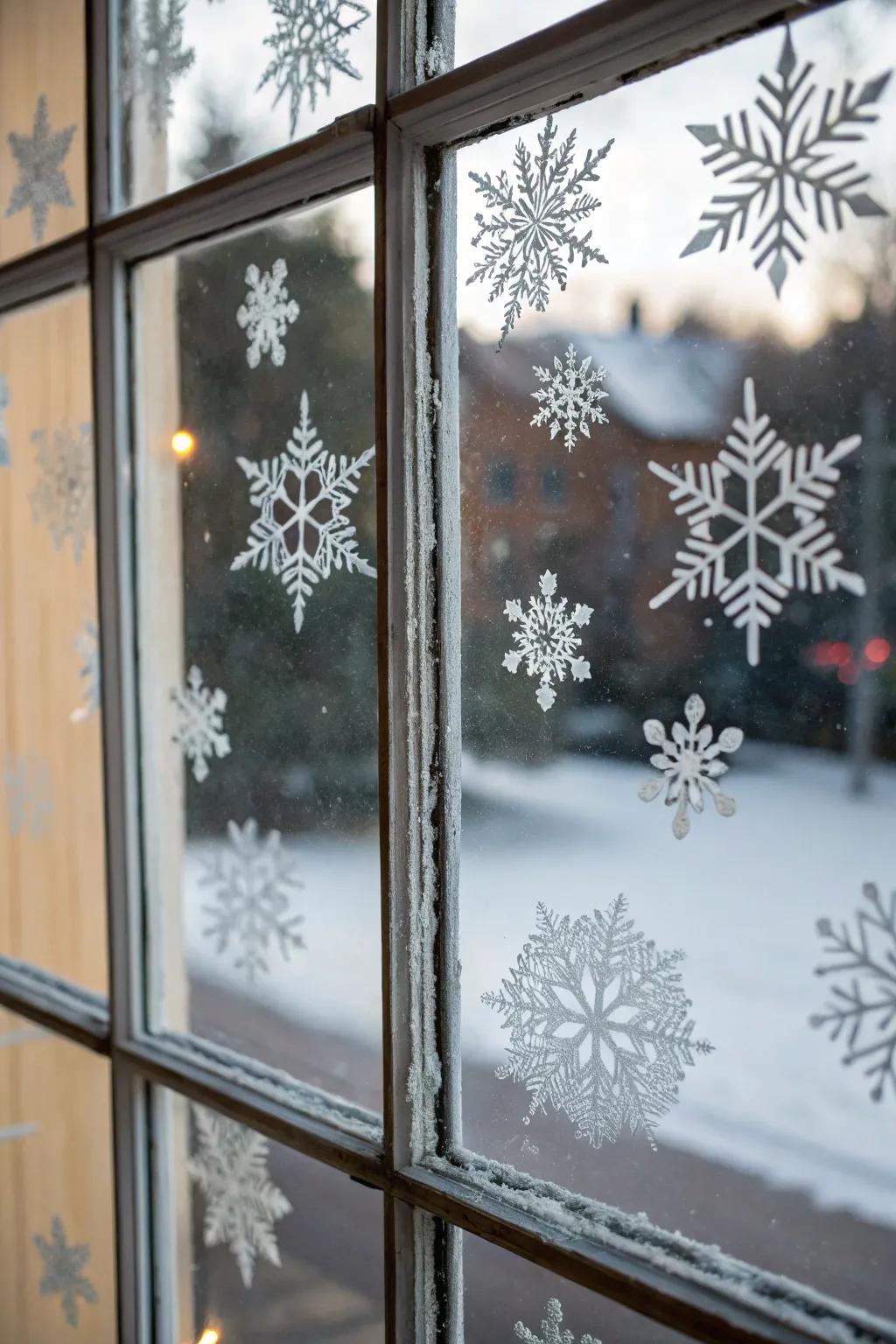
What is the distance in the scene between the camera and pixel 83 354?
174 cm

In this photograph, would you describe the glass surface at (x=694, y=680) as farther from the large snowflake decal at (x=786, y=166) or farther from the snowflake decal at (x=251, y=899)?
the snowflake decal at (x=251, y=899)

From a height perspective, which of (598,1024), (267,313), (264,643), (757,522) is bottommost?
(598,1024)

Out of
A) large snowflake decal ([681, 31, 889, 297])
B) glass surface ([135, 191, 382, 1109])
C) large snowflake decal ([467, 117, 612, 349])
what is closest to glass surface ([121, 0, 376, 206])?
glass surface ([135, 191, 382, 1109])

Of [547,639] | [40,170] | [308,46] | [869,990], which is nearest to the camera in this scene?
[869,990]

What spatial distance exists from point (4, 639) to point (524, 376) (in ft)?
3.65

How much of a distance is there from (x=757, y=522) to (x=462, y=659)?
0.36 meters

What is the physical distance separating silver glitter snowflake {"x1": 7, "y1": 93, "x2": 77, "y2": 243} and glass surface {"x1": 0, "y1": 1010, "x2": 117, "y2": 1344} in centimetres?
124

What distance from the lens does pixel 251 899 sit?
151 cm

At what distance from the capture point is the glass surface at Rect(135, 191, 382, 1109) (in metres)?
1.36

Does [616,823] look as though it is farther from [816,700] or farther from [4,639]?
[4,639]

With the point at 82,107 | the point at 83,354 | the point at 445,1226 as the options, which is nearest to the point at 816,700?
the point at 445,1226

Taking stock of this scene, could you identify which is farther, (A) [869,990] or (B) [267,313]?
(B) [267,313]

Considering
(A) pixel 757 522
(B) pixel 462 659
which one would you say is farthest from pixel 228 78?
(A) pixel 757 522

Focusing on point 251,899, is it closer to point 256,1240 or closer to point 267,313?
point 256,1240
